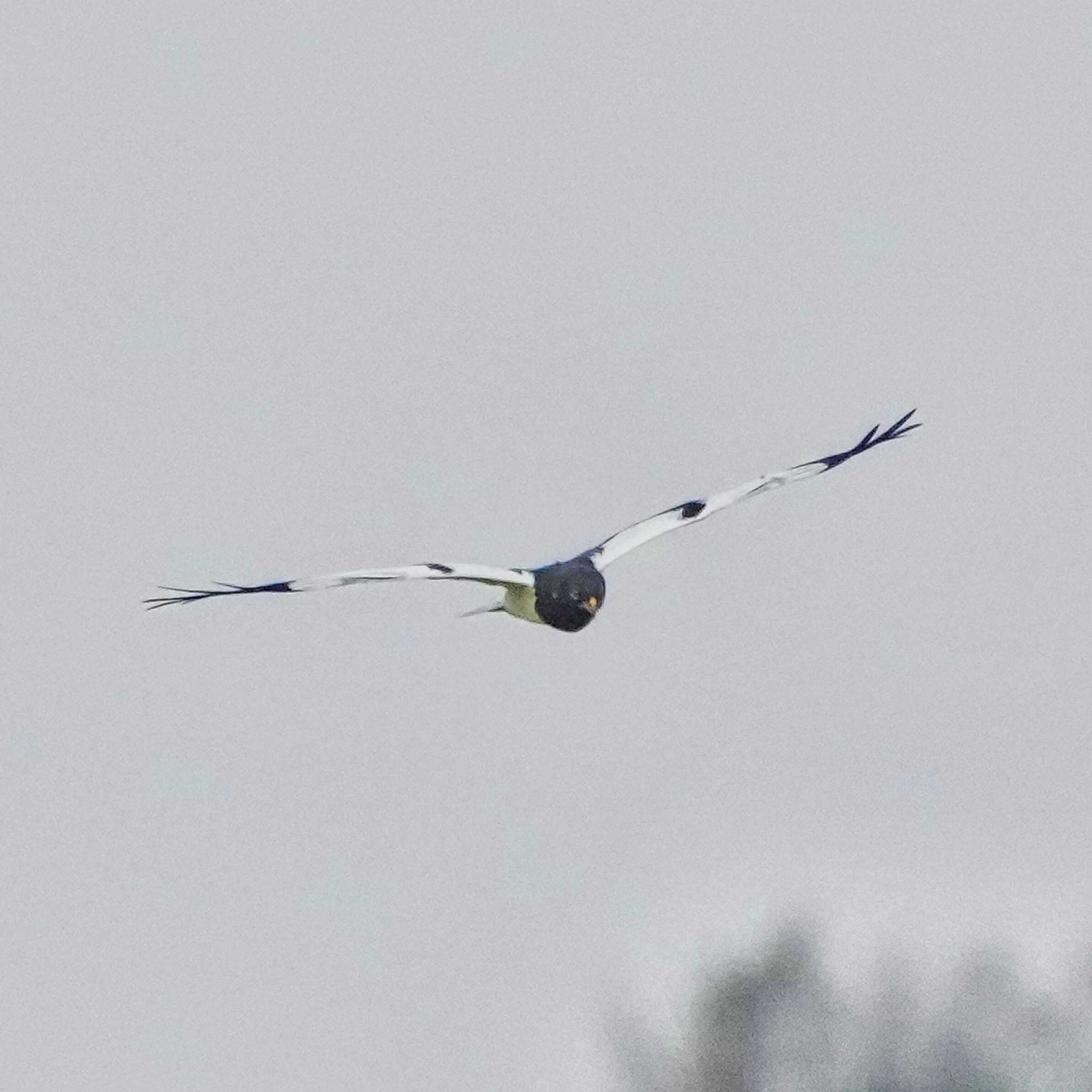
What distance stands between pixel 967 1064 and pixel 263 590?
11465mm

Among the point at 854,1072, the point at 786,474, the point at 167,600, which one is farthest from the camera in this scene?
the point at 786,474

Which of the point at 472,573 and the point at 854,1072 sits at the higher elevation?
the point at 472,573

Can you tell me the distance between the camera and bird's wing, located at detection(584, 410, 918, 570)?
182 feet

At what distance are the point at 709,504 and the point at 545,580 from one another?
442 centimetres

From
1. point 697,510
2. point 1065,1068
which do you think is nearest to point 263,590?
point 697,510

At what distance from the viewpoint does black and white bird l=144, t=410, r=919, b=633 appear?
52188mm

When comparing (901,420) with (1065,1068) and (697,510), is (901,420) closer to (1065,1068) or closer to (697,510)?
(697,510)

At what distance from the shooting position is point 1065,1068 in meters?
54.1

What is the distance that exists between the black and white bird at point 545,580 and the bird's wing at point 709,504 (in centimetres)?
1

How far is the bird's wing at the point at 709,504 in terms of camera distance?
55375 mm

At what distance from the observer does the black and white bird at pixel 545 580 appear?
5219cm

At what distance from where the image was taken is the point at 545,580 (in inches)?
2101

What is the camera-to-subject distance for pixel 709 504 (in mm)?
57000

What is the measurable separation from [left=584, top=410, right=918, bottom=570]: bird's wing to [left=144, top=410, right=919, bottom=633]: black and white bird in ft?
0.05
